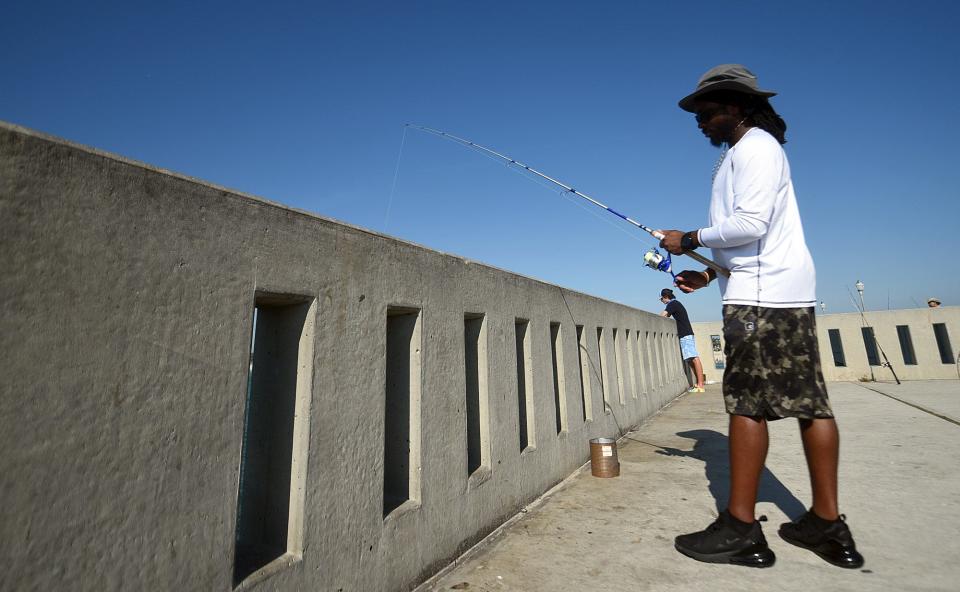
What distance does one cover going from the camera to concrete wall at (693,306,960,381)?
10570 mm

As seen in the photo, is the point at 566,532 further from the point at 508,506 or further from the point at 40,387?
the point at 40,387

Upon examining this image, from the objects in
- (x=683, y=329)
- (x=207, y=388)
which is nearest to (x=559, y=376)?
(x=207, y=388)

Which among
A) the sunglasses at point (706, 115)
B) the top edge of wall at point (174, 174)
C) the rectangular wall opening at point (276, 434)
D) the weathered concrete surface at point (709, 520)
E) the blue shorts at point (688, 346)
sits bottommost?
the weathered concrete surface at point (709, 520)

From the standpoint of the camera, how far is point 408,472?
7.63 feet

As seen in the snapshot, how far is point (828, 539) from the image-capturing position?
215 cm

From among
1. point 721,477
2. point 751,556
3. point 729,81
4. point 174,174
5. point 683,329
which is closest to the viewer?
point 174,174

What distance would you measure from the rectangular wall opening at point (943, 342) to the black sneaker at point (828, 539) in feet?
41.0

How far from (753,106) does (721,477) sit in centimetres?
287

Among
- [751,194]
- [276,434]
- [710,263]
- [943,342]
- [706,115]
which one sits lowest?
[276,434]

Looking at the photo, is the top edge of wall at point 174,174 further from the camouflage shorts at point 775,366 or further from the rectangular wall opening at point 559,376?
the rectangular wall opening at point 559,376

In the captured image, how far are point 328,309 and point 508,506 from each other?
2.01 m

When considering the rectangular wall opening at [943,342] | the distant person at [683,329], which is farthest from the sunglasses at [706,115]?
the rectangular wall opening at [943,342]

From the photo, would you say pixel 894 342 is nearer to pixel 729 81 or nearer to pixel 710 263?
pixel 710 263

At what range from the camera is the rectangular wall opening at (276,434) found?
1710 mm
